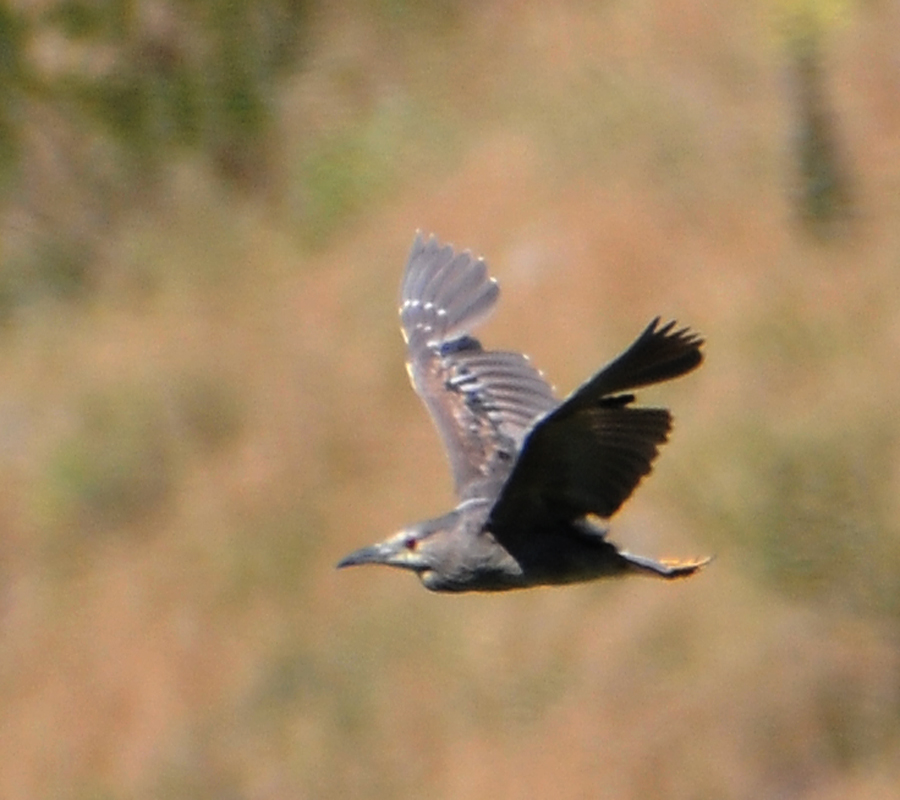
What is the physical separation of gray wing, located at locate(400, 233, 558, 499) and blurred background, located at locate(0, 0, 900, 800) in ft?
14.4

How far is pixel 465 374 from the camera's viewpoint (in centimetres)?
800

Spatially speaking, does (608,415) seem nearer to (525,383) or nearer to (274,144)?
(525,383)

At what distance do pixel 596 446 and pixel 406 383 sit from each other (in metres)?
9.12

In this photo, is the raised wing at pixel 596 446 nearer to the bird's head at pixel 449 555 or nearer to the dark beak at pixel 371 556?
the bird's head at pixel 449 555

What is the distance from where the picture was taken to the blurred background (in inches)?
483

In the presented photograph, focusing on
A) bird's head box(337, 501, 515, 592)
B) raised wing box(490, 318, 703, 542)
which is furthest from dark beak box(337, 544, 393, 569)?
raised wing box(490, 318, 703, 542)

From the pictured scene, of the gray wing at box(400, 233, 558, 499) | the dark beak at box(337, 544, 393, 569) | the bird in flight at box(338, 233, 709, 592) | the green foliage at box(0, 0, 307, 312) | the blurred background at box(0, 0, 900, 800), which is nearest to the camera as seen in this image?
the bird in flight at box(338, 233, 709, 592)

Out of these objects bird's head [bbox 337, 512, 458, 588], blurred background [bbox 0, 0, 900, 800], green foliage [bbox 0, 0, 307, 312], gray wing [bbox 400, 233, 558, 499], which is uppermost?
green foliage [bbox 0, 0, 307, 312]

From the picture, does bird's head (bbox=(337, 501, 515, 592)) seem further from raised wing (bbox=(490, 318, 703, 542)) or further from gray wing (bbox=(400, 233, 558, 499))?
gray wing (bbox=(400, 233, 558, 499))

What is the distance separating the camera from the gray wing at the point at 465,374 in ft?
24.7

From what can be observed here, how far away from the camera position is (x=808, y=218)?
1446 cm

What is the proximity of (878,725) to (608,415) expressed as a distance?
238 inches

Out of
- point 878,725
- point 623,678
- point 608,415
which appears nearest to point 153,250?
point 623,678

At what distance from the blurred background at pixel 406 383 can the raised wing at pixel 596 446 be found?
5529mm
